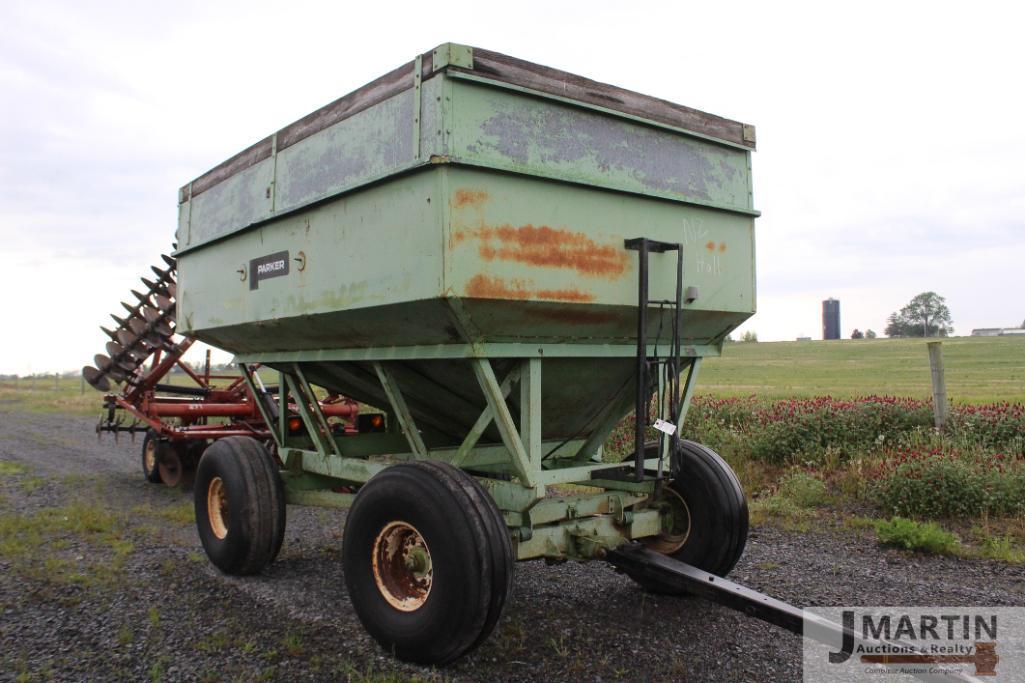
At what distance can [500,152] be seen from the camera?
4.16 metres

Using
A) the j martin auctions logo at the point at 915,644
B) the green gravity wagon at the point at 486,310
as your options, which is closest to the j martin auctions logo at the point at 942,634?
the j martin auctions logo at the point at 915,644

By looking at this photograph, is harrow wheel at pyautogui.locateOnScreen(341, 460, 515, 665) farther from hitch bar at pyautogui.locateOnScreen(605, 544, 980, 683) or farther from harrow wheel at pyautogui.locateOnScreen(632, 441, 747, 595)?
harrow wheel at pyautogui.locateOnScreen(632, 441, 747, 595)

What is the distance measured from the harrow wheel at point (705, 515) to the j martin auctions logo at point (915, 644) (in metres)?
0.66

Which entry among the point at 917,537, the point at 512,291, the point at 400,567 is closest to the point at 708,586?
the point at 400,567

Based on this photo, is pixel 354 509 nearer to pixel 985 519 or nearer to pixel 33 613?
pixel 33 613

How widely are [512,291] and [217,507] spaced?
347 cm

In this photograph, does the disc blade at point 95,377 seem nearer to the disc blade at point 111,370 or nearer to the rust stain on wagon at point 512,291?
the disc blade at point 111,370

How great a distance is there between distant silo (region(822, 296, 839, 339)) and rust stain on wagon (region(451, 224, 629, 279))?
55.0 meters

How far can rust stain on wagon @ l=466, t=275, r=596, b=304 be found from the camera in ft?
13.3

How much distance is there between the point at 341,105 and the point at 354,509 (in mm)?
2446

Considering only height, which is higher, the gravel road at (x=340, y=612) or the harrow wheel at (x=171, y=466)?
the harrow wheel at (x=171, y=466)

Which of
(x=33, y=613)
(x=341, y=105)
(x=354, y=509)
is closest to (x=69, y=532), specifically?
(x=33, y=613)

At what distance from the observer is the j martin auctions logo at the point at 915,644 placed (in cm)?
328

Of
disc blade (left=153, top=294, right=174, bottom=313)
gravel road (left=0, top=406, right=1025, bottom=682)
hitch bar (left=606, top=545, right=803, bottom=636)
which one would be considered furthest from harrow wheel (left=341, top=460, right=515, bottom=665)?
disc blade (left=153, top=294, right=174, bottom=313)
